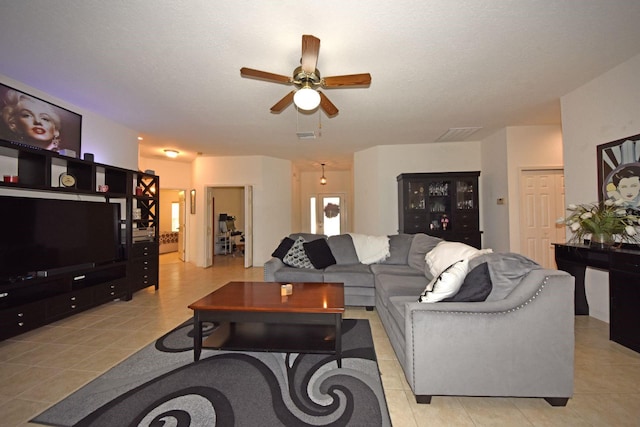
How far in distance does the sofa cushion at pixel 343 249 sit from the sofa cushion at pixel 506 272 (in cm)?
214

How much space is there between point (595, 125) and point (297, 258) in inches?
157

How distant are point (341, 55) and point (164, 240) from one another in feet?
27.6

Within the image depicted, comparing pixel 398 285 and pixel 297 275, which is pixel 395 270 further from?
pixel 297 275

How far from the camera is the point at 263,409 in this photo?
162cm

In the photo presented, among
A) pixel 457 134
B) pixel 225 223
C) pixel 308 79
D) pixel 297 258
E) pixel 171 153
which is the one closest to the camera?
pixel 308 79

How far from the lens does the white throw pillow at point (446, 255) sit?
2396mm

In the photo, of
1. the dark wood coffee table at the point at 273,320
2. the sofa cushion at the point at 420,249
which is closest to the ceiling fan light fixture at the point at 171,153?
the dark wood coffee table at the point at 273,320

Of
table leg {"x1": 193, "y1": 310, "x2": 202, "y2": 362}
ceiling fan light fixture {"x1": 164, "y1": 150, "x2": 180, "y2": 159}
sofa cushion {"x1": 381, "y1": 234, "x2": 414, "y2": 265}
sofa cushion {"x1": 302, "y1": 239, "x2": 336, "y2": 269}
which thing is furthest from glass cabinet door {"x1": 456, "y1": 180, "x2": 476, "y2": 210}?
ceiling fan light fixture {"x1": 164, "y1": 150, "x2": 180, "y2": 159}

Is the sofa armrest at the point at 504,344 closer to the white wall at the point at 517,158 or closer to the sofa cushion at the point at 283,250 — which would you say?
the sofa cushion at the point at 283,250

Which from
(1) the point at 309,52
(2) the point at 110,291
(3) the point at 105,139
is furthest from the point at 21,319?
(1) the point at 309,52

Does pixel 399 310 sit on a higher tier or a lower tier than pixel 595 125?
lower

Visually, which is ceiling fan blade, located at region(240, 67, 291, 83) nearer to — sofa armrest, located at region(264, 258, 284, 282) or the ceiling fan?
the ceiling fan

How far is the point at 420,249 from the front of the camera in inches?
133

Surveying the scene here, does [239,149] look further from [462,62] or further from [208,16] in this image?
[462,62]
